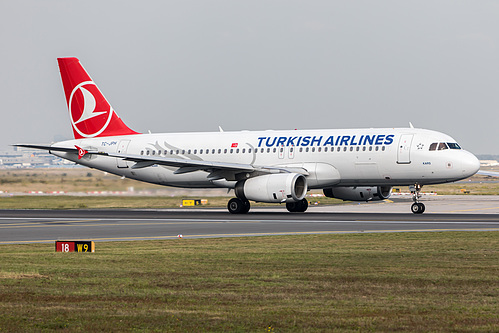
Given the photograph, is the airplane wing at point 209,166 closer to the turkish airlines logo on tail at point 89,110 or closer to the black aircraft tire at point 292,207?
the black aircraft tire at point 292,207

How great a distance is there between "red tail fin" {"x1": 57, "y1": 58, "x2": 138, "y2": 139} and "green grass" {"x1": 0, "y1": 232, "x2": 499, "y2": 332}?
1055 inches

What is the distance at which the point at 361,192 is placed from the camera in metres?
43.6

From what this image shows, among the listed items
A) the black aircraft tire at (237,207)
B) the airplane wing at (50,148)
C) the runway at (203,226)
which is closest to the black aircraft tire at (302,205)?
the black aircraft tire at (237,207)

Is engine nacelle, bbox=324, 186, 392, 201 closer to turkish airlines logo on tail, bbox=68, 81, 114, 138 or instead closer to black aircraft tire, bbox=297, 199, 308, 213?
black aircraft tire, bbox=297, 199, 308, 213

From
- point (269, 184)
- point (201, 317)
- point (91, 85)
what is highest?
point (91, 85)

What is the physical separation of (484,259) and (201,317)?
9.60 metres

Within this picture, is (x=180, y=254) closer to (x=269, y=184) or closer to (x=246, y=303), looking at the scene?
(x=246, y=303)

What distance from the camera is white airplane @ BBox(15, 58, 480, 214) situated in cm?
3897

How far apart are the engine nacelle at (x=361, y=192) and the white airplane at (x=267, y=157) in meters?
0.06

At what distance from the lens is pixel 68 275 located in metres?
15.9

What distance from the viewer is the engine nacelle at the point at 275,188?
38.5m

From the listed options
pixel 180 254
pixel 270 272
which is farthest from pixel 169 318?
pixel 180 254

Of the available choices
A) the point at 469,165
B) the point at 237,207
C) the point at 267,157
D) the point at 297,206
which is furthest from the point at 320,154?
the point at 469,165

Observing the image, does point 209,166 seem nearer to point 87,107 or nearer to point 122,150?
point 122,150
